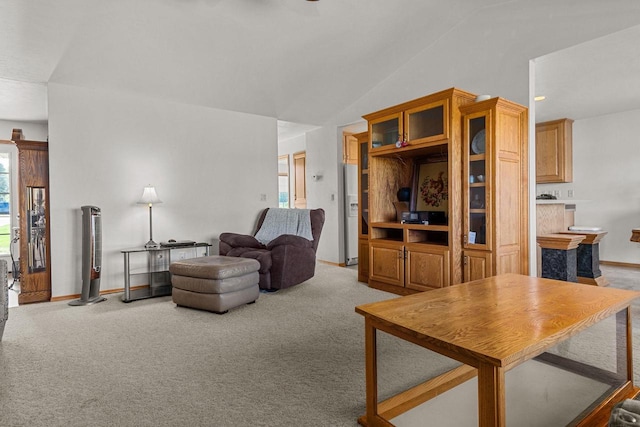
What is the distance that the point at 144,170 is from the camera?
453 centimetres

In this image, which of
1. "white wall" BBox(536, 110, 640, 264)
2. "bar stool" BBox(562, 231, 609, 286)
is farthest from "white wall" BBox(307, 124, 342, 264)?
"white wall" BBox(536, 110, 640, 264)

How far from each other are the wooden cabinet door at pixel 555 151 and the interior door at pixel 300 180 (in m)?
4.17

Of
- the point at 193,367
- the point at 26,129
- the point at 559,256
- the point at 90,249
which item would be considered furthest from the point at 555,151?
the point at 26,129

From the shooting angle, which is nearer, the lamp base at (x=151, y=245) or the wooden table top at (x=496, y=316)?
the wooden table top at (x=496, y=316)

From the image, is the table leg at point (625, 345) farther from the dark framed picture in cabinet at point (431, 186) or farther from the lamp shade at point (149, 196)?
the lamp shade at point (149, 196)

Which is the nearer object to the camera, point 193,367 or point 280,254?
point 193,367

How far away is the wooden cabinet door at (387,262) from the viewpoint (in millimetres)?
4059

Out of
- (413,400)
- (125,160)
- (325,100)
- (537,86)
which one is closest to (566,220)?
(537,86)

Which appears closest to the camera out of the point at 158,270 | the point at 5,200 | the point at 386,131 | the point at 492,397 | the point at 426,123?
the point at 492,397

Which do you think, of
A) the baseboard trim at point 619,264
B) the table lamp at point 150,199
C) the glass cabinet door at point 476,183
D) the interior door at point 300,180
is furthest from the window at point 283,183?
the baseboard trim at point 619,264

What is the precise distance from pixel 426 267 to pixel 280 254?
5.25 feet

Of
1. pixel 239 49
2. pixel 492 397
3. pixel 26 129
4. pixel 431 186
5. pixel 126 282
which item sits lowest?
pixel 126 282

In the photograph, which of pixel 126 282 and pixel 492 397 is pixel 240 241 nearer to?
pixel 126 282

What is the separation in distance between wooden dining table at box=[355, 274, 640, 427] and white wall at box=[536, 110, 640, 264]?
13.9ft
